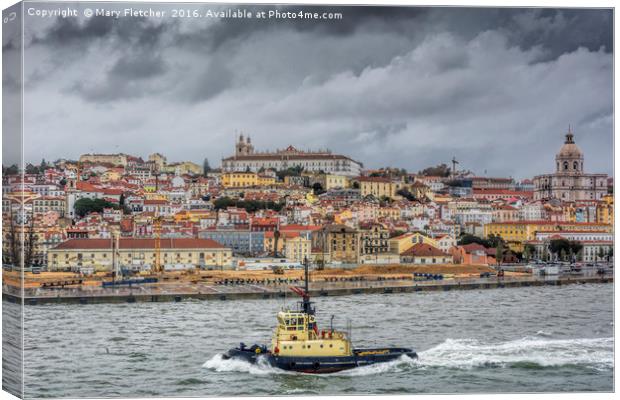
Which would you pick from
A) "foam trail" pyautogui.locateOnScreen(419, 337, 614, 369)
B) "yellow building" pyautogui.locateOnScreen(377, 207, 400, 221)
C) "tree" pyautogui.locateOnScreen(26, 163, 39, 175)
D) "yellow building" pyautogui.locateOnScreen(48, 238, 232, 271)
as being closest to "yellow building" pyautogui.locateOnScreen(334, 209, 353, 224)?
"yellow building" pyautogui.locateOnScreen(377, 207, 400, 221)

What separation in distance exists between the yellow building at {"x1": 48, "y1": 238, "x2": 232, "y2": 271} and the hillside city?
0.01m

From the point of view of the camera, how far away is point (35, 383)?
8.39 meters

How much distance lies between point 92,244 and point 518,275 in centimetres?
483

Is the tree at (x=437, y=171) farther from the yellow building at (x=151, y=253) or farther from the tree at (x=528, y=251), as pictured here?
the yellow building at (x=151, y=253)

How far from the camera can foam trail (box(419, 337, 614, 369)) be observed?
9.27 metres

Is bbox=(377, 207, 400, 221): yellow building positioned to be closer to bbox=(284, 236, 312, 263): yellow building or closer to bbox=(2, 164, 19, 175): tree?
bbox=(284, 236, 312, 263): yellow building

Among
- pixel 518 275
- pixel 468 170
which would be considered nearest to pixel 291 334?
pixel 468 170

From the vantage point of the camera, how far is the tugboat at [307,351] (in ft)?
31.1

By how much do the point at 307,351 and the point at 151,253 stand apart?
144 inches

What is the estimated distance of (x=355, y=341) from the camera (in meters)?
10.4

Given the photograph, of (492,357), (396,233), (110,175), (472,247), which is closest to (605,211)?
(492,357)

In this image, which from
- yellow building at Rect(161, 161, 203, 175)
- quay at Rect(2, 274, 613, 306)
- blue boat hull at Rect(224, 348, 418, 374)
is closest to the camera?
blue boat hull at Rect(224, 348, 418, 374)

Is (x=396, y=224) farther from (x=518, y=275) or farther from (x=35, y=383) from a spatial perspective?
(x=35, y=383)

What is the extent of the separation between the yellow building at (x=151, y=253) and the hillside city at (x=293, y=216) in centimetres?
1
